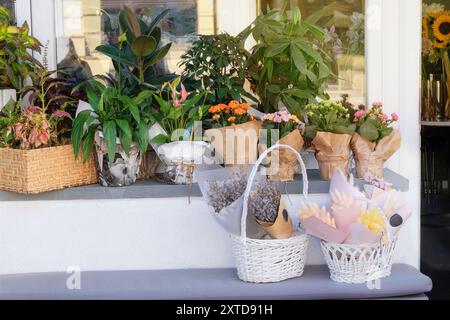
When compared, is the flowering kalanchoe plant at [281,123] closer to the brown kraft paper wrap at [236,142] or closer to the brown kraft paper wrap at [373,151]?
the brown kraft paper wrap at [236,142]

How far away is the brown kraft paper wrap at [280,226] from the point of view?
8.98 feet

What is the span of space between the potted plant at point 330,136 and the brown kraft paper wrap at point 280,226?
1.05 feet

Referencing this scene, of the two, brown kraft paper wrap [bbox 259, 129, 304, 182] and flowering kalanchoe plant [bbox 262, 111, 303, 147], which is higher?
flowering kalanchoe plant [bbox 262, 111, 303, 147]

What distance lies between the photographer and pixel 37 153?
2885 mm

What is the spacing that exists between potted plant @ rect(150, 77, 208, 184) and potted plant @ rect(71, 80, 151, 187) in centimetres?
7

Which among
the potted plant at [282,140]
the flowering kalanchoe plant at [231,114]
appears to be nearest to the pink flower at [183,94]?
the flowering kalanchoe plant at [231,114]

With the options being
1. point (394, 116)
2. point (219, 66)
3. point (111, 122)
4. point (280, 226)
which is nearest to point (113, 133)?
point (111, 122)

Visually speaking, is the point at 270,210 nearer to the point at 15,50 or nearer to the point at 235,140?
the point at 235,140

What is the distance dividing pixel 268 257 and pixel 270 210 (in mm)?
176

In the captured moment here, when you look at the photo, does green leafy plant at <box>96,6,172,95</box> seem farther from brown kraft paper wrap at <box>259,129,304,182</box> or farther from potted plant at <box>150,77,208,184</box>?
brown kraft paper wrap at <box>259,129,304,182</box>

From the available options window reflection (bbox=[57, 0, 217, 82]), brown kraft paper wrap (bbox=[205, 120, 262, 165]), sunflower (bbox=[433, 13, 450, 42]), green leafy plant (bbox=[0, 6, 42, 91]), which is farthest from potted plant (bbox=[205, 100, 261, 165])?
sunflower (bbox=[433, 13, 450, 42])

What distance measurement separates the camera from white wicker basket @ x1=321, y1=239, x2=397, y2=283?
109 inches

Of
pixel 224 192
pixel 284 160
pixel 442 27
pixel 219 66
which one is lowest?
pixel 224 192
